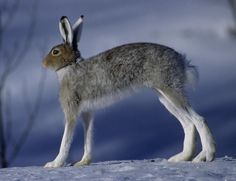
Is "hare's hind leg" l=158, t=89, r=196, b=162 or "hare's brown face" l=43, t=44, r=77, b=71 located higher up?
"hare's brown face" l=43, t=44, r=77, b=71

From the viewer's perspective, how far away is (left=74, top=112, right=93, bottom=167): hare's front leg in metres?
10.6

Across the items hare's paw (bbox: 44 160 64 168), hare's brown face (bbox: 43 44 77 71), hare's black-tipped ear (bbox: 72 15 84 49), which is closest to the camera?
hare's paw (bbox: 44 160 64 168)

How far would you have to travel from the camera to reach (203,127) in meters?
10.0

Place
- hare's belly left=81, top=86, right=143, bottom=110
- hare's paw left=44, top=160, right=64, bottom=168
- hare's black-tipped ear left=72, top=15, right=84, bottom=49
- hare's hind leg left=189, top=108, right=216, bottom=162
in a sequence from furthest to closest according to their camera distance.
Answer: hare's black-tipped ear left=72, top=15, right=84, bottom=49
hare's belly left=81, top=86, right=143, bottom=110
hare's paw left=44, top=160, right=64, bottom=168
hare's hind leg left=189, top=108, right=216, bottom=162

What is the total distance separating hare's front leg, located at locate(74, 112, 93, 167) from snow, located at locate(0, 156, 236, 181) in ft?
2.24

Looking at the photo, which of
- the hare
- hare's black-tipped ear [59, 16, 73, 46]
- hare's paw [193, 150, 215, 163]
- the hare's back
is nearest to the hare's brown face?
the hare

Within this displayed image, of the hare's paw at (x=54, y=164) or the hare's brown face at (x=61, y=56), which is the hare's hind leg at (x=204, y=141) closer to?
the hare's paw at (x=54, y=164)

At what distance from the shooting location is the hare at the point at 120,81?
398 inches

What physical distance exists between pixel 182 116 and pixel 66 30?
7.40ft

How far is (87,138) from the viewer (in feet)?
35.2

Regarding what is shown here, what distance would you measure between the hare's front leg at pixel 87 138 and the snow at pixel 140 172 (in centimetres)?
68

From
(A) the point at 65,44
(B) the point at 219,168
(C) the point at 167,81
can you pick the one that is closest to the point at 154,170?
(B) the point at 219,168

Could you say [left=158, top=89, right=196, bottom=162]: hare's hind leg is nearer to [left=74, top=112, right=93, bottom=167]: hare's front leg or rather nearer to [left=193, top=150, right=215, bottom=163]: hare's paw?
[left=193, top=150, right=215, bottom=163]: hare's paw

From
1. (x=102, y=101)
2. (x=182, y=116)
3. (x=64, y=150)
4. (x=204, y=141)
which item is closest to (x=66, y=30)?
(x=102, y=101)
